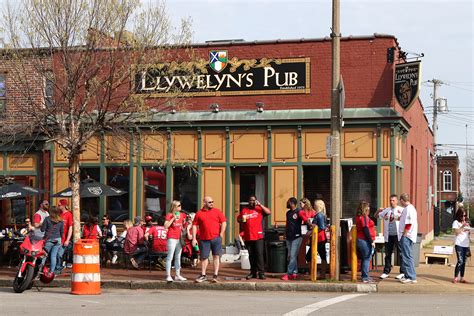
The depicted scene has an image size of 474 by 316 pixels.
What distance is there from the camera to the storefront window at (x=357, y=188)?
2164 centimetres

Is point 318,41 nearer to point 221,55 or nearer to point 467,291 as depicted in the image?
point 221,55

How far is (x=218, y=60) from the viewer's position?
22812 mm

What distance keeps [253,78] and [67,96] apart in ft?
20.2

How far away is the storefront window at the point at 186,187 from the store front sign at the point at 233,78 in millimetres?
2274

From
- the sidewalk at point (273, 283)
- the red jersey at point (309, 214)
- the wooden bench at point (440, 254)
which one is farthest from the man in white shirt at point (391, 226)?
the wooden bench at point (440, 254)

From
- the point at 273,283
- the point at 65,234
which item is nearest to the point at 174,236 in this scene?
the point at 273,283

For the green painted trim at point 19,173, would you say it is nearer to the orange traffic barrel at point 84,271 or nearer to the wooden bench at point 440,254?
the orange traffic barrel at point 84,271

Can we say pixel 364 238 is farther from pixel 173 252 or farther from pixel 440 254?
pixel 440 254

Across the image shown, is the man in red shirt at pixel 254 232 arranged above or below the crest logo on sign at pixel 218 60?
below

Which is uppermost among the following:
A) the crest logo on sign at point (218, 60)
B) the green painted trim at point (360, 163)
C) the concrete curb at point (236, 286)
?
the crest logo on sign at point (218, 60)

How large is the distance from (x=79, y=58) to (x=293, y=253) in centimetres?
660

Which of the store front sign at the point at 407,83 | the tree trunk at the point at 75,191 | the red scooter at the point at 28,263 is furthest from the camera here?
the store front sign at the point at 407,83

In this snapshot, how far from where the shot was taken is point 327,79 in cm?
2208

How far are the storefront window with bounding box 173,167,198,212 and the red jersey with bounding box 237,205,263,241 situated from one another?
582cm
